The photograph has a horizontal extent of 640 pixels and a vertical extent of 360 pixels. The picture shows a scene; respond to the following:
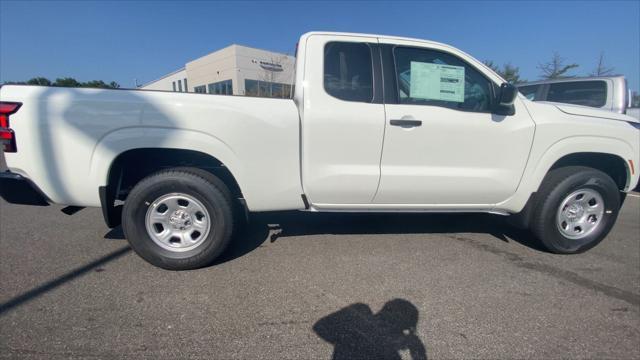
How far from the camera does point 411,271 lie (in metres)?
2.83

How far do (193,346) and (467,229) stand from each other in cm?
337

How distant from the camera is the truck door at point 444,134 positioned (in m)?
2.80

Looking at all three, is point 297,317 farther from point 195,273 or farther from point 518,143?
point 518,143

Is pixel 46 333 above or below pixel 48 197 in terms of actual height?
below

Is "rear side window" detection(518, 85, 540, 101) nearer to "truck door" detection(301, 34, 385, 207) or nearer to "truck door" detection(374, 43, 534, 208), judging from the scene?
"truck door" detection(374, 43, 534, 208)

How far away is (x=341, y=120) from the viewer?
8.80 feet

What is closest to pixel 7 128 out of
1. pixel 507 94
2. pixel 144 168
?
pixel 144 168

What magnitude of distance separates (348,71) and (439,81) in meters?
0.84

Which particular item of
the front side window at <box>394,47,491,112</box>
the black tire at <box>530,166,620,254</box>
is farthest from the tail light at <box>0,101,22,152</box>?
the black tire at <box>530,166,620,254</box>

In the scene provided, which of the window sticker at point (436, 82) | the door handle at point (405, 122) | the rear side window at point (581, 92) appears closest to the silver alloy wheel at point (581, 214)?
the window sticker at point (436, 82)

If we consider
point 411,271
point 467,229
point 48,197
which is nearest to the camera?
point 48,197

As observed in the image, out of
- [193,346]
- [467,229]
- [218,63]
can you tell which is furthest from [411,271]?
[218,63]

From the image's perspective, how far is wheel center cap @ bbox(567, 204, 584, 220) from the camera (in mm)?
3235

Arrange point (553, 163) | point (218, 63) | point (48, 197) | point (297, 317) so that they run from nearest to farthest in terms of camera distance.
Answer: point (297, 317)
point (48, 197)
point (553, 163)
point (218, 63)
